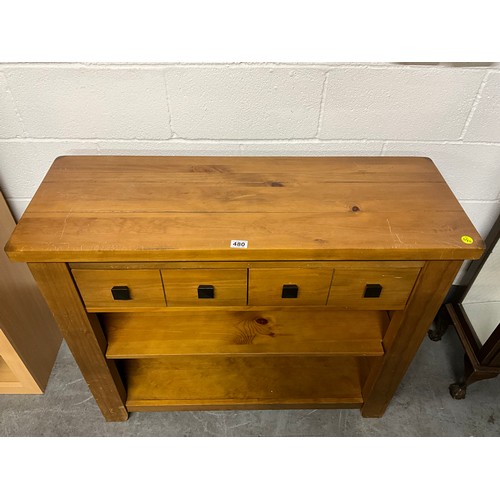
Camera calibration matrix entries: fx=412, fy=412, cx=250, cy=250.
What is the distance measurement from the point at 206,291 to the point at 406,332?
2.00ft

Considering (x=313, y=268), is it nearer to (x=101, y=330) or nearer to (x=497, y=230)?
(x=101, y=330)

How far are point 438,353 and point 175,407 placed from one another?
1.14 meters

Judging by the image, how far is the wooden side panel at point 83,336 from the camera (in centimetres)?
103

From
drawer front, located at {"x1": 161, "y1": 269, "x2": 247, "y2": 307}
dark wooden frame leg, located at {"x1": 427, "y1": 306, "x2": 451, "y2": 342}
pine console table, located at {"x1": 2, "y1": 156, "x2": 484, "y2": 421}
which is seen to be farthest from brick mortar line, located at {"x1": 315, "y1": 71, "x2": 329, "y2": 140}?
dark wooden frame leg, located at {"x1": 427, "y1": 306, "x2": 451, "y2": 342}

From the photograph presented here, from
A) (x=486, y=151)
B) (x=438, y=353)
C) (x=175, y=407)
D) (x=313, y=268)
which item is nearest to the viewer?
(x=313, y=268)

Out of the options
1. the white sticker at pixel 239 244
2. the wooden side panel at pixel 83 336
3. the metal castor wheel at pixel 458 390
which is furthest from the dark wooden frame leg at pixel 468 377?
the wooden side panel at pixel 83 336

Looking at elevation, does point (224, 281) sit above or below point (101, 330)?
above

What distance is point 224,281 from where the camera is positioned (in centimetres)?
105

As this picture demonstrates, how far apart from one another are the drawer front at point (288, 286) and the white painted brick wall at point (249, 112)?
50cm

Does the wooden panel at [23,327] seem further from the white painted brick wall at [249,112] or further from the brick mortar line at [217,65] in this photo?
the brick mortar line at [217,65]

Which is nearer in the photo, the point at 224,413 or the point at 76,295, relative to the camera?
the point at 76,295

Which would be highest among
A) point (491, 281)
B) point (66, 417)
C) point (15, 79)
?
point (15, 79)

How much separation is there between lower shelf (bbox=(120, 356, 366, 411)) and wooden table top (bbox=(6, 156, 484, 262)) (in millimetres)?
724
